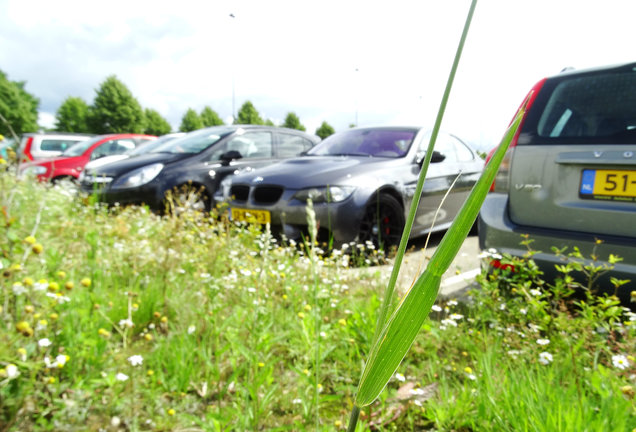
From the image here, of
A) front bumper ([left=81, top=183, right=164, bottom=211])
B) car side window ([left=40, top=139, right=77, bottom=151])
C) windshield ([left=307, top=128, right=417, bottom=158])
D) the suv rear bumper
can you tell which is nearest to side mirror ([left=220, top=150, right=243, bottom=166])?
front bumper ([left=81, top=183, right=164, bottom=211])

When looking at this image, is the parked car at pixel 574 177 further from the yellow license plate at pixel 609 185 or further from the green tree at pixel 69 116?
the green tree at pixel 69 116

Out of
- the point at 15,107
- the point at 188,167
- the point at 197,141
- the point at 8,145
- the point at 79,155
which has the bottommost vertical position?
the point at 188,167

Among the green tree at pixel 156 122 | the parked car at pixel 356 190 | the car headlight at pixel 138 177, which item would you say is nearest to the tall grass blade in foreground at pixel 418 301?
the parked car at pixel 356 190

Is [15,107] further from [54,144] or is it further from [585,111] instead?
[585,111]

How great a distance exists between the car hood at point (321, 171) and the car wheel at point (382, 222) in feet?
A: 0.91

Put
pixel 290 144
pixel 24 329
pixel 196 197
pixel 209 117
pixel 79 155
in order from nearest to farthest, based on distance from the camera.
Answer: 1. pixel 24 329
2. pixel 196 197
3. pixel 290 144
4. pixel 79 155
5. pixel 209 117

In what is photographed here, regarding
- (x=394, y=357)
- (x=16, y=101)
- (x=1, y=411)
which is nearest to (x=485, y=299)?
(x=394, y=357)

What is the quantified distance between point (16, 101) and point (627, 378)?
52.8 metres

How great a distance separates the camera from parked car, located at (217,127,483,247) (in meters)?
3.64

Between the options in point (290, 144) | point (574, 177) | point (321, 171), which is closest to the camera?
point (574, 177)

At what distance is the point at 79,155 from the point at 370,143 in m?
7.53

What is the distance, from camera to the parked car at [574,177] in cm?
202

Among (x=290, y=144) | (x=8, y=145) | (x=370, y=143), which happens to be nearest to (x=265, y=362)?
(x=8, y=145)

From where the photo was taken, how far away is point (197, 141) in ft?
19.4
